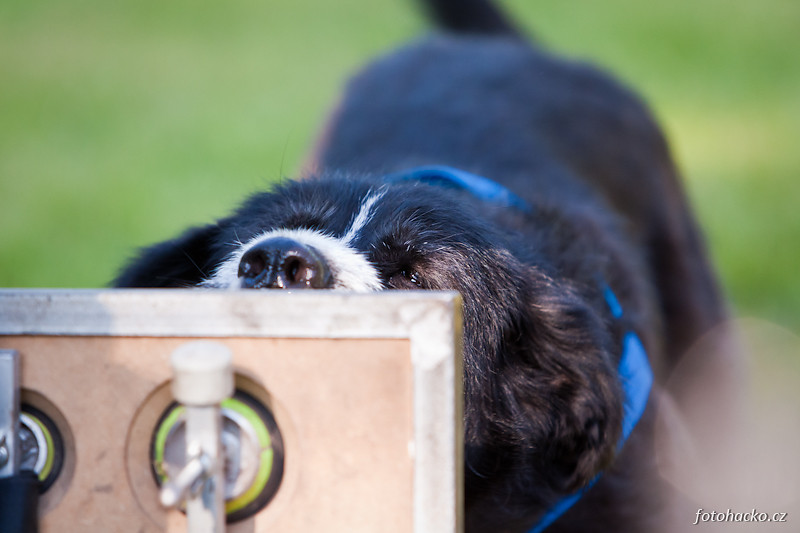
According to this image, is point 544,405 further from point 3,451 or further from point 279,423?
point 3,451

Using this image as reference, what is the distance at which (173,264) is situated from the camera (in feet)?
6.61

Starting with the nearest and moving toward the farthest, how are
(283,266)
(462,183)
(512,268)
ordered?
(283,266) → (512,268) → (462,183)

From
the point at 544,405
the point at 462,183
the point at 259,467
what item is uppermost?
the point at 462,183

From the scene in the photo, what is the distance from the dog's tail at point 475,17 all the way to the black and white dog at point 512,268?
80 cm

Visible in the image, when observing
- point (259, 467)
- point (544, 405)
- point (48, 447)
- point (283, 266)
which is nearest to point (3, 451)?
point (48, 447)

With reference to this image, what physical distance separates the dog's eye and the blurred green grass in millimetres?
567

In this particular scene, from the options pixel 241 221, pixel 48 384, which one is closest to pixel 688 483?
pixel 241 221

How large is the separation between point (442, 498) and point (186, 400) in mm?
313

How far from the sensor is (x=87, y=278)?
4031 millimetres

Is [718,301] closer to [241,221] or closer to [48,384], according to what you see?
[241,221]

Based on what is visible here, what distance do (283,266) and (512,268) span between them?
627mm

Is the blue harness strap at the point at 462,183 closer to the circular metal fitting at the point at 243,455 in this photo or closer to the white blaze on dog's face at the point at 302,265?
the white blaze on dog's face at the point at 302,265

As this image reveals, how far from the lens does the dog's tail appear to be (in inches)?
146

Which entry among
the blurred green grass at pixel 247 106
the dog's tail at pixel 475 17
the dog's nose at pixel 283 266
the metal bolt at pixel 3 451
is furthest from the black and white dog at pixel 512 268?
the dog's tail at pixel 475 17
